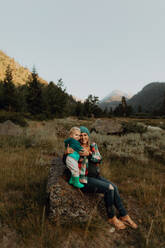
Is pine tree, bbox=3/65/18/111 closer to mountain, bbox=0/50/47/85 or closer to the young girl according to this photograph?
the young girl

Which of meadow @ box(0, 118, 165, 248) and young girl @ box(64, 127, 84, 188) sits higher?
young girl @ box(64, 127, 84, 188)

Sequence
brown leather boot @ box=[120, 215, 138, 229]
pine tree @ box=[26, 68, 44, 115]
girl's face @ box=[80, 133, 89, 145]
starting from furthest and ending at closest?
pine tree @ box=[26, 68, 44, 115], girl's face @ box=[80, 133, 89, 145], brown leather boot @ box=[120, 215, 138, 229]

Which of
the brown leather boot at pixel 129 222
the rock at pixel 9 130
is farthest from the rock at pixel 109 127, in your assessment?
the brown leather boot at pixel 129 222

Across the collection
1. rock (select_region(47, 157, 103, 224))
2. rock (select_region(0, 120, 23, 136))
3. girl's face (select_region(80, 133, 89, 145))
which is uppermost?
girl's face (select_region(80, 133, 89, 145))

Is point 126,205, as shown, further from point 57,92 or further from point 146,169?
point 57,92

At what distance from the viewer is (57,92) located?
35.2m

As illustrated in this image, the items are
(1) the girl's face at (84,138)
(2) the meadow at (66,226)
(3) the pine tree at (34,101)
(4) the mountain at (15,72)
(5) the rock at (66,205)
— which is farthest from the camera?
(4) the mountain at (15,72)

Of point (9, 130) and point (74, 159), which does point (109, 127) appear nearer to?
point (9, 130)

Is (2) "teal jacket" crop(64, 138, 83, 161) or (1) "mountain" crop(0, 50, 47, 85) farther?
(1) "mountain" crop(0, 50, 47, 85)

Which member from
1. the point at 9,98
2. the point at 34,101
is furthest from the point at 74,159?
the point at 9,98

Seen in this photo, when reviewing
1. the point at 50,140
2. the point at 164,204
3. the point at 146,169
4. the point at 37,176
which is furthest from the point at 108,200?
the point at 50,140

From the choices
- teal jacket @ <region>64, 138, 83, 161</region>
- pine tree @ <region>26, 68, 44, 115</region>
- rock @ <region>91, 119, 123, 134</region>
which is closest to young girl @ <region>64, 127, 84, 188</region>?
teal jacket @ <region>64, 138, 83, 161</region>

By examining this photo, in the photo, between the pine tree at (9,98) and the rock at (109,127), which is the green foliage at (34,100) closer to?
the pine tree at (9,98)

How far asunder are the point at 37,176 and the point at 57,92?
33643mm
